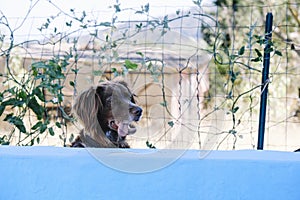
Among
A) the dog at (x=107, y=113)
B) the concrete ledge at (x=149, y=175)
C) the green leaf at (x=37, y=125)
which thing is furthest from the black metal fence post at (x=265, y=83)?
the green leaf at (x=37, y=125)

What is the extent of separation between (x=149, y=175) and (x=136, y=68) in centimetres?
78

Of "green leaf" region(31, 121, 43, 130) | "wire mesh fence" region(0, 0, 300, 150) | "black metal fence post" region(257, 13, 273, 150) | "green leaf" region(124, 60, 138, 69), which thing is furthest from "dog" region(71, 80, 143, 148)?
"black metal fence post" region(257, 13, 273, 150)

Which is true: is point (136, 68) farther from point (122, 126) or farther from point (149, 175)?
point (149, 175)

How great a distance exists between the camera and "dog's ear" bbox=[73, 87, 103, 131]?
2.17 metres

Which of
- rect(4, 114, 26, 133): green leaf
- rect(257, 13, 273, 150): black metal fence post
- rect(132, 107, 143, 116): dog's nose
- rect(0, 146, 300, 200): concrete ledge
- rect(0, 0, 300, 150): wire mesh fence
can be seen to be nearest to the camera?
rect(0, 146, 300, 200): concrete ledge

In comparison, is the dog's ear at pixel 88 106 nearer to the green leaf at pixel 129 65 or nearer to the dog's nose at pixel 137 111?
the dog's nose at pixel 137 111

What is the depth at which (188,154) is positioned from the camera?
199 centimetres

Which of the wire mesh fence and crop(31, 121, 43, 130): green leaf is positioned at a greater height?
the wire mesh fence

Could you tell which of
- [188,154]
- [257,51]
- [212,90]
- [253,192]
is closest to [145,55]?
[212,90]

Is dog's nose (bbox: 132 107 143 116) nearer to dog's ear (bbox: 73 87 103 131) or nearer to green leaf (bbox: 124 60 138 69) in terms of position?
dog's ear (bbox: 73 87 103 131)

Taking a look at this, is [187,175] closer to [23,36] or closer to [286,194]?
[286,194]

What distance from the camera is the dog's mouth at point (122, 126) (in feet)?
7.05

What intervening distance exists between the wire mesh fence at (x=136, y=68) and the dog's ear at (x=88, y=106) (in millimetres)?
153

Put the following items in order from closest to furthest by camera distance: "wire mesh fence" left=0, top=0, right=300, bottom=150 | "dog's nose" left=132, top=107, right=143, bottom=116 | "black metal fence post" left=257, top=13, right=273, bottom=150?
"dog's nose" left=132, top=107, right=143, bottom=116, "wire mesh fence" left=0, top=0, right=300, bottom=150, "black metal fence post" left=257, top=13, right=273, bottom=150
